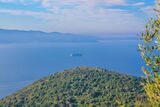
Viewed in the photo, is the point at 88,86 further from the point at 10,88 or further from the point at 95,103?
the point at 10,88

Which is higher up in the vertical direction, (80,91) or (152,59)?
(152,59)

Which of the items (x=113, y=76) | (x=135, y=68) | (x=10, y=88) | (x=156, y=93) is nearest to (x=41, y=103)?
(x=113, y=76)

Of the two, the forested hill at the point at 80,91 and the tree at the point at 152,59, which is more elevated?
the tree at the point at 152,59

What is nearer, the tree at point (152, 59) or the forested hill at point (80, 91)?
the tree at point (152, 59)

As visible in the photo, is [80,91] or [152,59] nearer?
[152,59]
